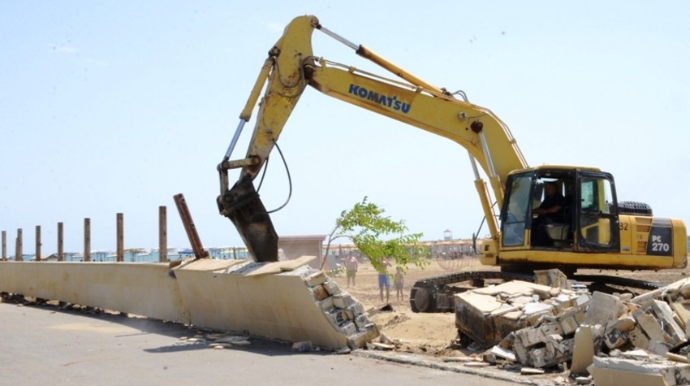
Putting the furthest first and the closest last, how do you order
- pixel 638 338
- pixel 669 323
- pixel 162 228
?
pixel 162 228 → pixel 638 338 → pixel 669 323

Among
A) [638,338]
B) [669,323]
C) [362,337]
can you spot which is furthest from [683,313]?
[362,337]

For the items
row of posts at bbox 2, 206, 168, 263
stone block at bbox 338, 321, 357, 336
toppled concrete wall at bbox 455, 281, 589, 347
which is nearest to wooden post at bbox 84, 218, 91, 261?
row of posts at bbox 2, 206, 168, 263

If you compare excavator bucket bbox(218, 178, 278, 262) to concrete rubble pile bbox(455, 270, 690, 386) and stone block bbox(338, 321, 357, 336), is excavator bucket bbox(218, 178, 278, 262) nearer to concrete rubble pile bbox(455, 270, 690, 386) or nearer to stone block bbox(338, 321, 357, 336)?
stone block bbox(338, 321, 357, 336)

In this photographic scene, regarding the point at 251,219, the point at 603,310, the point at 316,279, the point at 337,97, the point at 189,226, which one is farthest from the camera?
the point at 189,226

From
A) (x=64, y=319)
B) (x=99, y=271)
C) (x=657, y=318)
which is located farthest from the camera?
(x=99, y=271)

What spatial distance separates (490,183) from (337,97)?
340cm

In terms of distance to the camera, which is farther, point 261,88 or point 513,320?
point 261,88

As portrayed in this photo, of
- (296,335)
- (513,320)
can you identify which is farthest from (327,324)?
(513,320)

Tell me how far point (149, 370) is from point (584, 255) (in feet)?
27.1

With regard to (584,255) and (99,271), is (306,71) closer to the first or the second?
(584,255)

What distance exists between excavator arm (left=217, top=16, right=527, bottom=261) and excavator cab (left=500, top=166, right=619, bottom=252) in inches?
43.3

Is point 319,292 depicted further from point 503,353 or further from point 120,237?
point 120,237

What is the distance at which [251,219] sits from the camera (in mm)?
15812

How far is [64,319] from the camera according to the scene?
19469mm
